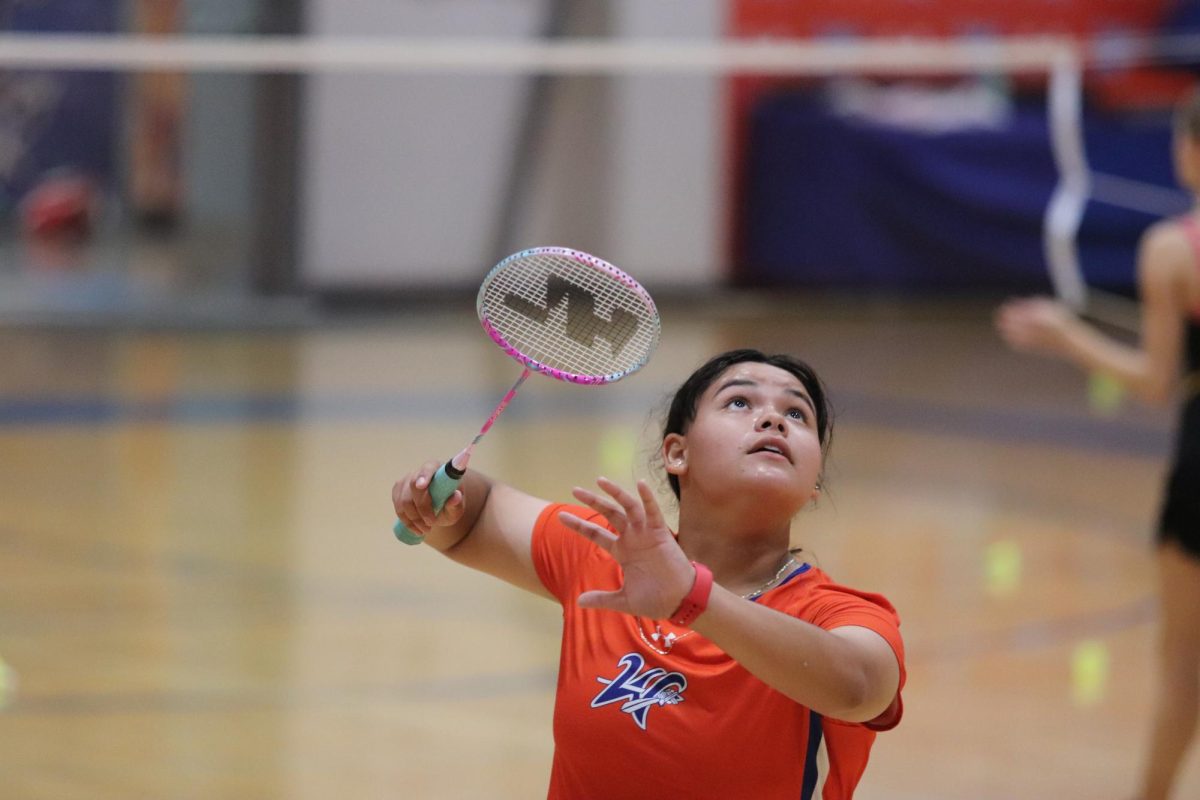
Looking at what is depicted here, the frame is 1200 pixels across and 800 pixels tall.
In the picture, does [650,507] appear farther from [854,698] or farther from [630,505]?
[854,698]

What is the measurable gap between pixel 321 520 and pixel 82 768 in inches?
109

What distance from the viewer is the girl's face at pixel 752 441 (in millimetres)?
2449

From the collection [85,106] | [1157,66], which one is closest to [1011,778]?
[1157,66]

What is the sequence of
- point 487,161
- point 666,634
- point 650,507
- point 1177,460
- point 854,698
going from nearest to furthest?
point 650,507 < point 854,698 < point 666,634 < point 1177,460 < point 487,161

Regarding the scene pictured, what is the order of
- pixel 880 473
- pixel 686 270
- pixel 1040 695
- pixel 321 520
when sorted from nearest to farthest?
pixel 1040 695 → pixel 321 520 → pixel 880 473 → pixel 686 270

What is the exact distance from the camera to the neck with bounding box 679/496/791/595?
2.55 meters

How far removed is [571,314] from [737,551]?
437 mm

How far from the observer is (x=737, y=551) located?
8.41 feet

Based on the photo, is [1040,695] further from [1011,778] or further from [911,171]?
[911,171]

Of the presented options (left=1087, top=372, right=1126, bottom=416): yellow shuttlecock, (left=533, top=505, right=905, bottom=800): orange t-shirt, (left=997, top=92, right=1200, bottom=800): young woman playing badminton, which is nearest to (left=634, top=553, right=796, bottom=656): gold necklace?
(left=533, top=505, right=905, bottom=800): orange t-shirt

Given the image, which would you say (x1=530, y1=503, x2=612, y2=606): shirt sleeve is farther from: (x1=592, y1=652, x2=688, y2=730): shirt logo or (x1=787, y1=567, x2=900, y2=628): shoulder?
(x1=787, y1=567, x2=900, y2=628): shoulder

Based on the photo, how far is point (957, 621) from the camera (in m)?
6.11

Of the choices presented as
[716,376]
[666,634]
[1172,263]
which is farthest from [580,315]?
[1172,263]

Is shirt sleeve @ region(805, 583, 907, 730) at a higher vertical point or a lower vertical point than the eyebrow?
lower
